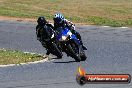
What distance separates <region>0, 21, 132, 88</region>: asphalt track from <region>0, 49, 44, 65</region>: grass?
0.81 m

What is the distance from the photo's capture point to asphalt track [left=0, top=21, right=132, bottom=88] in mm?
16672

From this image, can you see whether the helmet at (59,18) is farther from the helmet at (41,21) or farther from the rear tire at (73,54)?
the rear tire at (73,54)

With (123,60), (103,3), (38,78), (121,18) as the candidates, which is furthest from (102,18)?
(38,78)

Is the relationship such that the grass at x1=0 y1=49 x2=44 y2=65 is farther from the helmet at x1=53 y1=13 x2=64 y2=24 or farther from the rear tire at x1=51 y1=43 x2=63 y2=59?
the helmet at x1=53 y1=13 x2=64 y2=24

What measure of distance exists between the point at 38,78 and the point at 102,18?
1082 inches

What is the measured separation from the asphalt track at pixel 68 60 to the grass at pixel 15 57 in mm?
809

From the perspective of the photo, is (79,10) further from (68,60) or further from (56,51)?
(56,51)

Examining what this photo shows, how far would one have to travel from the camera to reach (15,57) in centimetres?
2228

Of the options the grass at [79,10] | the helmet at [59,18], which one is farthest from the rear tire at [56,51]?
the grass at [79,10]

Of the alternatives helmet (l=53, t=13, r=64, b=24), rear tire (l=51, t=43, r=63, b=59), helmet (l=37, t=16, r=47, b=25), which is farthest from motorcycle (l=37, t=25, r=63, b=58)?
helmet (l=53, t=13, r=64, b=24)

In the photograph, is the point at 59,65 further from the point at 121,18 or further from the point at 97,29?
the point at 121,18

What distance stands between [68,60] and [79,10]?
27848 millimetres

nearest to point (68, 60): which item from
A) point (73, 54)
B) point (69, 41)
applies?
point (73, 54)

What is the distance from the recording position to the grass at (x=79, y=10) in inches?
1720
